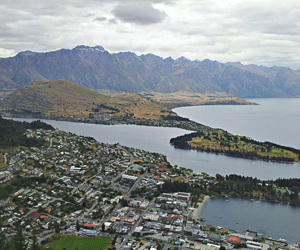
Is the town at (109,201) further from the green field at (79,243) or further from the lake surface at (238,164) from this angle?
the lake surface at (238,164)

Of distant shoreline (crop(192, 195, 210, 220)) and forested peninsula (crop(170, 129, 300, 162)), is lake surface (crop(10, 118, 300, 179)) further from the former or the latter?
distant shoreline (crop(192, 195, 210, 220))


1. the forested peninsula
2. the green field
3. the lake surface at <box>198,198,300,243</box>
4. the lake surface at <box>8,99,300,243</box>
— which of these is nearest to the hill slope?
the lake surface at <box>8,99,300,243</box>

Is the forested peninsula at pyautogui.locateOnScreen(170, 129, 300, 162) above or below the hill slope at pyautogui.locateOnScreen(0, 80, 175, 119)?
below

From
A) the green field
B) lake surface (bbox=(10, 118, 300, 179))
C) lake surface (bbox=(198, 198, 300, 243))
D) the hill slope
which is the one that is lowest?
the green field

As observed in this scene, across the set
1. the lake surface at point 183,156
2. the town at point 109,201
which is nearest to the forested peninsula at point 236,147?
the lake surface at point 183,156

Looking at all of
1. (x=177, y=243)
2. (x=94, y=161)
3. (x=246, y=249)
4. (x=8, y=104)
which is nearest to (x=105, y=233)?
(x=177, y=243)

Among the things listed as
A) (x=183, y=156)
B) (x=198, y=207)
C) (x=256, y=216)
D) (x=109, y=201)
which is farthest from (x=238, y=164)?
(x=109, y=201)

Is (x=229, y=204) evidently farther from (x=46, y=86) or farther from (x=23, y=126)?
(x=46, y=86)
